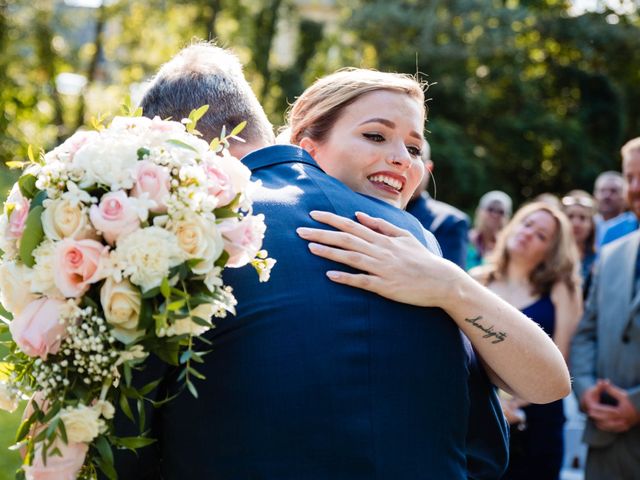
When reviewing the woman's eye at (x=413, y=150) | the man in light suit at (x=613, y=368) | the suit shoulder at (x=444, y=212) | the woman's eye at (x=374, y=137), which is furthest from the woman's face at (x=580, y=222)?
the woman's eye at (x=374, y=137)

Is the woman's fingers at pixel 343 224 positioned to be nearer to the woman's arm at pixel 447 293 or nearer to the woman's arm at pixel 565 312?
the woman's arm at pixel 447 293

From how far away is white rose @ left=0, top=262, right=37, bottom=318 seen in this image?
6.47 feet

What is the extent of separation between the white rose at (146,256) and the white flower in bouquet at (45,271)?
0.58 ft

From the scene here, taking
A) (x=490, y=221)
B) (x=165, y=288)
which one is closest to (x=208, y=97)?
(x=165, y=288)

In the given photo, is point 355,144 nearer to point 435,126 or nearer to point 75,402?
point 75,402

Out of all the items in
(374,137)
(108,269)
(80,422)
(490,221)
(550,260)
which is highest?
(374,137)

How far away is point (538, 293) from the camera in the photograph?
6.23 metres

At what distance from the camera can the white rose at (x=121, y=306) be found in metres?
1.84

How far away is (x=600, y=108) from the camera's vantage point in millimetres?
27406

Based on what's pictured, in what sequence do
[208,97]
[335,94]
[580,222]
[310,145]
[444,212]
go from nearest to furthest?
[208,97] < [335,94] < [310,145] < [444,212] < [580,222]

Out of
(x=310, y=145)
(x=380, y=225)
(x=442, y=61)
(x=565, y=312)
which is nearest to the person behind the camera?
(x=380, y=225)

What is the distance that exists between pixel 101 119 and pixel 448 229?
11.4 feet

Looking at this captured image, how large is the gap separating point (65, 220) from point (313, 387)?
0.72 m

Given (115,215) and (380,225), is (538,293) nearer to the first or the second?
(380,225)
